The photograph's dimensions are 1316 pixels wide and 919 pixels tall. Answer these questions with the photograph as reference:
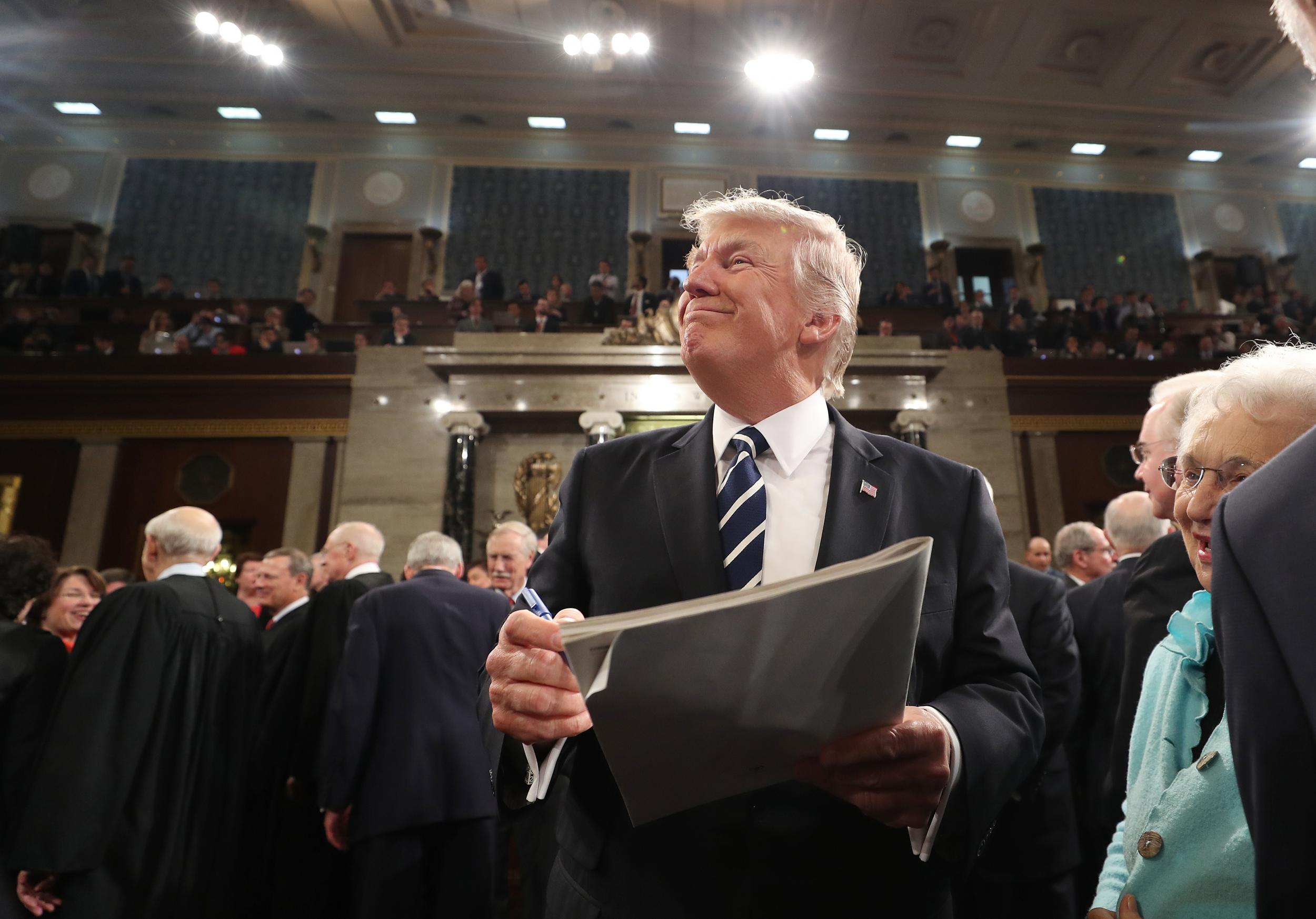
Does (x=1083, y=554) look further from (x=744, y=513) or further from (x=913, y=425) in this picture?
(x=913, y=425)

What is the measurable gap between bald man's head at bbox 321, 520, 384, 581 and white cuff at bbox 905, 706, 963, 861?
372cm

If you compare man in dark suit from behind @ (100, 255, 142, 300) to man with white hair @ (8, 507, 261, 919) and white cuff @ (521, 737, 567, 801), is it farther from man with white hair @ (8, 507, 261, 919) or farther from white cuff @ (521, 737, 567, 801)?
white cuff @ (521, 737, 567, 801)

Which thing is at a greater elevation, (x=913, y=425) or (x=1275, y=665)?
(x=913, y=425)

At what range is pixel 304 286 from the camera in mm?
13586

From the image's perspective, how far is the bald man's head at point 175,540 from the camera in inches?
131

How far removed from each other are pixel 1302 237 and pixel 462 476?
645 inches

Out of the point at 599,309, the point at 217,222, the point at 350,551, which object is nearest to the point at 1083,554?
the point at 350,551

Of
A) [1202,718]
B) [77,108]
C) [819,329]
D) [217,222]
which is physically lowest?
[1202,718]

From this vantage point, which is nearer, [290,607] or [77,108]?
[290,607]

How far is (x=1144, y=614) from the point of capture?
7.09ft

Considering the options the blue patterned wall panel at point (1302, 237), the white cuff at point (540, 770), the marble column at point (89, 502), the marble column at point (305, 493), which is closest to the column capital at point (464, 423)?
the marble column at point (305, 493)

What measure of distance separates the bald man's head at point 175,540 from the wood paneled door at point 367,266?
10946 mm

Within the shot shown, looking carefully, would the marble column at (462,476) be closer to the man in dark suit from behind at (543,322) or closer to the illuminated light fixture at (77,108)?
the man in dark suit from behind at (543,322)

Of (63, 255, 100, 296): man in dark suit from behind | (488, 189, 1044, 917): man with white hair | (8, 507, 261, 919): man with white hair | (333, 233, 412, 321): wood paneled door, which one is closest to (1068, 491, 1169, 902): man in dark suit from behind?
(488, 189, 1044, 917): man with white hair
